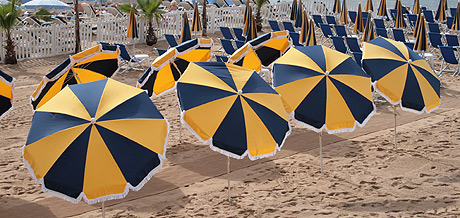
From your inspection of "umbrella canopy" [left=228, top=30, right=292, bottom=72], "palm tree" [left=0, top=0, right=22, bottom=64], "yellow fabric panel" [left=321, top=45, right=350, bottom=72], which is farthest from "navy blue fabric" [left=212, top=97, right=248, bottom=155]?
"palm tree" [left=0, top=0, right=22, bottom=64]

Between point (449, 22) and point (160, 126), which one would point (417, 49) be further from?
point (160, 126)

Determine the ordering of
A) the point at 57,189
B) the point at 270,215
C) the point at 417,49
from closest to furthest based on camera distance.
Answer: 1. the point at 57,189
2. the point at 270,215
3. the point at 417,49

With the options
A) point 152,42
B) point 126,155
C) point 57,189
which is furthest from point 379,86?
point 152,42

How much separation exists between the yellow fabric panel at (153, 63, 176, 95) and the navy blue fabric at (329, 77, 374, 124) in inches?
111

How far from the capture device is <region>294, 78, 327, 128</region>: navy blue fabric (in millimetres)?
7008

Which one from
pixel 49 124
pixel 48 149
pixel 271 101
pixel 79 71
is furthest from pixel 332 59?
pixel 48 149

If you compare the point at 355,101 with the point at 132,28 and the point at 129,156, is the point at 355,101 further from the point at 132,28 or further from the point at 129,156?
the point at 132,28

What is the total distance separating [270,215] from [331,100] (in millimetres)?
1715

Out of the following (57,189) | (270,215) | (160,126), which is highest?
(160,126)

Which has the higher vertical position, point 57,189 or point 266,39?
point 266,39

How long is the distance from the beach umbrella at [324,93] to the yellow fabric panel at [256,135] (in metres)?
0.93

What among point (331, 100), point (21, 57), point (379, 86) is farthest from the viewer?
point (21, 57)

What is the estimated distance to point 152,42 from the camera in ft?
58.2

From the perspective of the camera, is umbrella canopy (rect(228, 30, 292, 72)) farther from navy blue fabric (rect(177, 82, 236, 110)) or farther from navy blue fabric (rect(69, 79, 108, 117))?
navy blue fabric (rect(69, 79, 108, 117))
